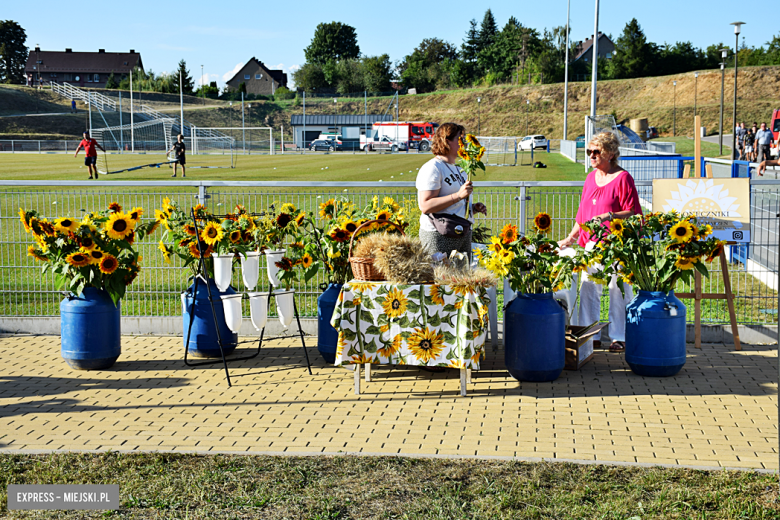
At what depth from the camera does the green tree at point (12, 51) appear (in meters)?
135

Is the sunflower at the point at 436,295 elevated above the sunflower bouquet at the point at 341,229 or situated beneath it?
situated beneath

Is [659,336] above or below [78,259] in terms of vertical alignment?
below

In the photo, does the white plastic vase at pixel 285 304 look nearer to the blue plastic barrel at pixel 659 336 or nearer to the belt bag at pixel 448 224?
the belt bag at pixel 448 224

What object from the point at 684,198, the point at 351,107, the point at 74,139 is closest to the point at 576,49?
the point at 351,107

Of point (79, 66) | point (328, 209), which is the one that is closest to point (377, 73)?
point (79, 66)

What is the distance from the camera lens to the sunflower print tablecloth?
5.91 meters

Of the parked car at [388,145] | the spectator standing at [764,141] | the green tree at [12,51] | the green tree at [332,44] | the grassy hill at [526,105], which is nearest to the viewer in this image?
the spectator standing at [764,141]

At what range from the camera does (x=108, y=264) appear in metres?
6.59

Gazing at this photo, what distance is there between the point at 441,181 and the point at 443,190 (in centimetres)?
8

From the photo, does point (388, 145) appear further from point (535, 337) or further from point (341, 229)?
point (535, 337)

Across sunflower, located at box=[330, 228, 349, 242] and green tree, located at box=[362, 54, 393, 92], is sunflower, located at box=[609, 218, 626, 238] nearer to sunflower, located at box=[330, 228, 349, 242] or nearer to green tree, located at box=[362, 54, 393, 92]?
sunflower, located at box=[330, 228, 349, 242]

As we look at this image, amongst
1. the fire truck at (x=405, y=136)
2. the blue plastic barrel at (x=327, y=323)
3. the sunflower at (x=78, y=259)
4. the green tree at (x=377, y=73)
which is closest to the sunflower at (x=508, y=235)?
the blue plastic barrel at (x=327, y=323)

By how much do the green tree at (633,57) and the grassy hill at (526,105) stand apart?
31.5 feet

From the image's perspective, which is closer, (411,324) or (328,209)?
(411,324)
